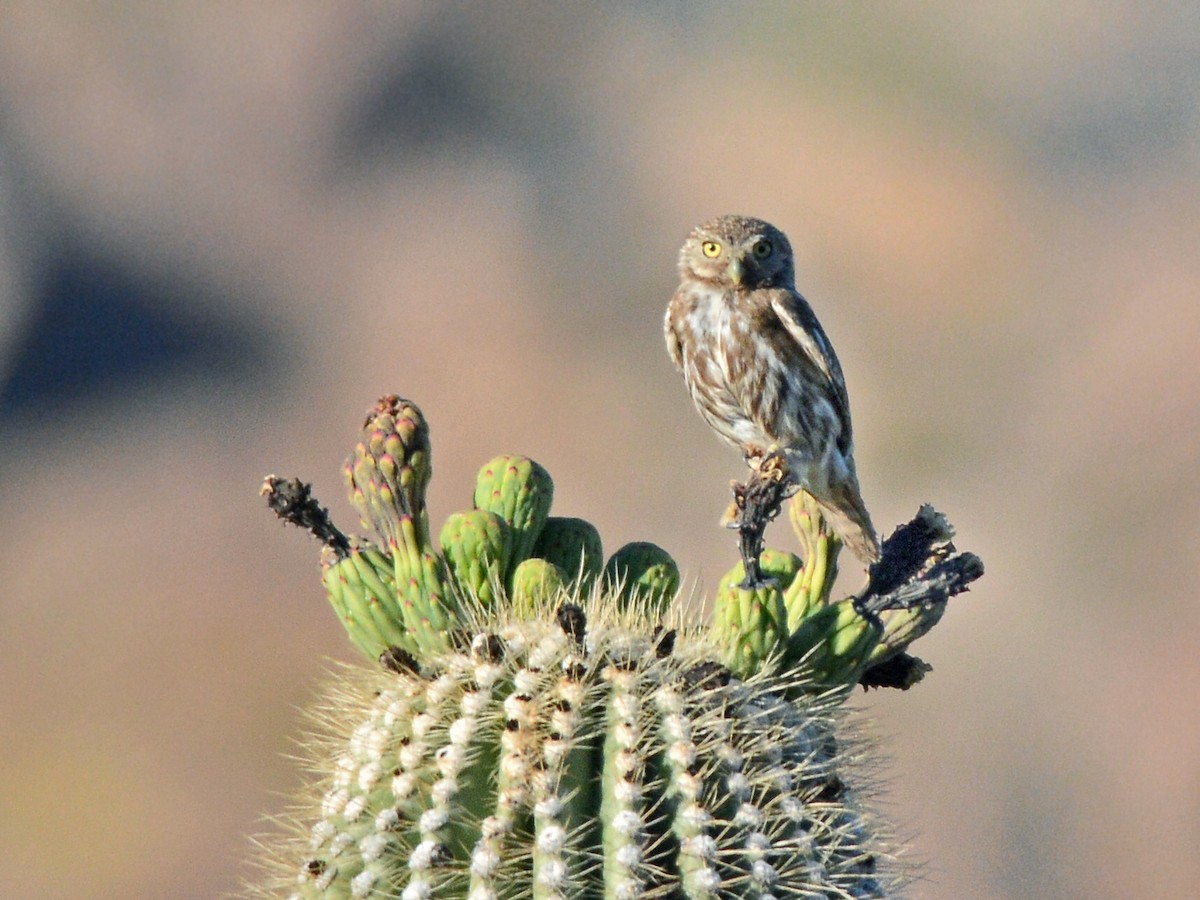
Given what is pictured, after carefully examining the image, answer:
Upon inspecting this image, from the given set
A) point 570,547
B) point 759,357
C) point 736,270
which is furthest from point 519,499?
point 736,270

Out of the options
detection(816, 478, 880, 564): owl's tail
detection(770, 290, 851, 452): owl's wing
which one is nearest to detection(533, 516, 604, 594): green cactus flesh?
detection(816, 478, 880, 564): owl's tail

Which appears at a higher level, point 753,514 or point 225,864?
point 225,864

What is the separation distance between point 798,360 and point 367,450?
8.24 ft

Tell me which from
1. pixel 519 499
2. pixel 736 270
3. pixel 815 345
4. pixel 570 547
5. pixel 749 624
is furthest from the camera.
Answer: pixel 736 270

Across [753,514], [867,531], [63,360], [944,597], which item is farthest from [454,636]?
[63,360]

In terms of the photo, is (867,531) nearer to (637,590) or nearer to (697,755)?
(637,590)

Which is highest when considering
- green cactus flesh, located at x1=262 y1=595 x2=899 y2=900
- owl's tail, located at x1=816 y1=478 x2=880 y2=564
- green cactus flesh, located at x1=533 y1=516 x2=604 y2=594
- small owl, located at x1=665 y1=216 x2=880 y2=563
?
small owl, located at x1=665 y1=216 x2=880 y2=563

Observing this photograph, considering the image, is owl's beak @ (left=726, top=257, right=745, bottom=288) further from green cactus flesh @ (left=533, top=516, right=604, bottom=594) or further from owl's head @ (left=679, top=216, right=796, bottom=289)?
green cactus flesh @ (left=533, top=516, right=604, bottom=594)

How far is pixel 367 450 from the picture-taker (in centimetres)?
319

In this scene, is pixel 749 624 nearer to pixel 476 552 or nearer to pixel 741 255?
pixel 476 552

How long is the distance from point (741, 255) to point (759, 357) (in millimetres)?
428

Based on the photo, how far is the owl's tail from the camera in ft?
15.5

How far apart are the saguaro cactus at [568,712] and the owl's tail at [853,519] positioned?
4.15 feet

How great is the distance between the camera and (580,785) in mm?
2748
